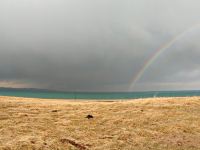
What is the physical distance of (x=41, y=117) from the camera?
3133 cm

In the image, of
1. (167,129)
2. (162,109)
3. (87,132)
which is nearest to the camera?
(87,132)

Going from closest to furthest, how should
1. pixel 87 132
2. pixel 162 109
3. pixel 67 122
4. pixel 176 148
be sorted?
pixel 176 148, pixel 87 132, pixel 67 122, pixel 162 109

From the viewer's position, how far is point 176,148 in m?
21.2

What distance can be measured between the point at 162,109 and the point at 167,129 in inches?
409

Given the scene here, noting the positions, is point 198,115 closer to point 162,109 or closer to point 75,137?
point 162,109

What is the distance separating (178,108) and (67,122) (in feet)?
50.1

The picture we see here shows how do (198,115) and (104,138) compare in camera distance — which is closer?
(104,138)

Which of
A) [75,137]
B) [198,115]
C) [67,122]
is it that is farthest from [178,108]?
[75,137]

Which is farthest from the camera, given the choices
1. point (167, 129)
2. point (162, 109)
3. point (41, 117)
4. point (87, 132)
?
point (162, 109)

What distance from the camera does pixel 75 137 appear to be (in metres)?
23.4

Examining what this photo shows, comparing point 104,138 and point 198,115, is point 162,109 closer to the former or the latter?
point 198,115

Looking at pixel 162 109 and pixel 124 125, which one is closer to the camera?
pixel 124 125

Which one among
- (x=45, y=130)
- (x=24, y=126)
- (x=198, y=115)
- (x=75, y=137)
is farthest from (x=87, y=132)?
(x=198, y=115)

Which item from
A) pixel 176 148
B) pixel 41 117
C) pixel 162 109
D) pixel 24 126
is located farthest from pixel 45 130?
pixel 162 109
